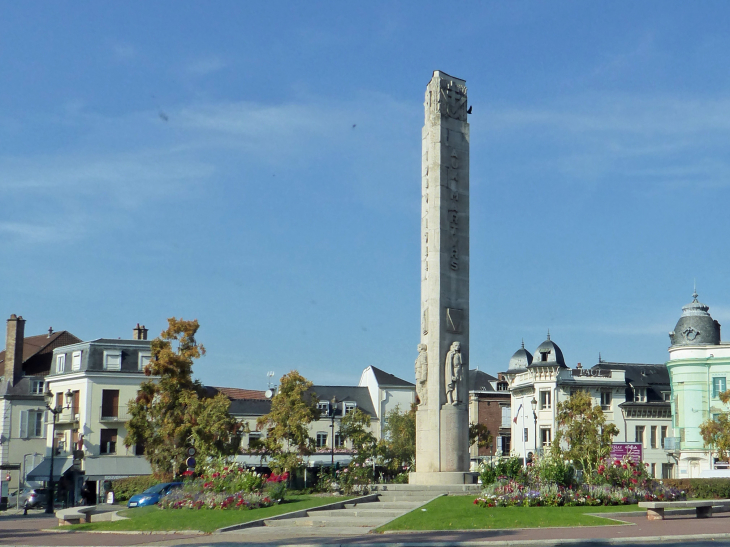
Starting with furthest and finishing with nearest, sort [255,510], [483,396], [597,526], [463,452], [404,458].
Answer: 1. [483,396]
2. [404,458]
3. [463,452]
4. [255,510]
5. [597,526]

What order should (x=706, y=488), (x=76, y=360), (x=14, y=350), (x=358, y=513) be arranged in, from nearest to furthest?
(x=358, y=513) → (x=706, y=488) → (x=76, y=360) → (x=14, y=350)

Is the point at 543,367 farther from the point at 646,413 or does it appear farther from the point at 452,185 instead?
the point at 452,185

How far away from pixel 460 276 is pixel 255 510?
1167 cm

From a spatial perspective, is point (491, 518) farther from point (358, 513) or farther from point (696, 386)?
point (696, 386)

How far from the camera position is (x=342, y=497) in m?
29.7

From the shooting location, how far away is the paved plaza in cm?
1930

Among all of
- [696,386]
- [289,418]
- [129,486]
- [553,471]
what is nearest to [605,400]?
[696,386]

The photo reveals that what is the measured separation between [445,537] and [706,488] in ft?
69.8

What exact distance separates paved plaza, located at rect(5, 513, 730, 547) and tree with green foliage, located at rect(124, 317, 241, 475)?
76.4 feet

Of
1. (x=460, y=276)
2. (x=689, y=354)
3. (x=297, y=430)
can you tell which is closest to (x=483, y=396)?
(x=689, y=354)

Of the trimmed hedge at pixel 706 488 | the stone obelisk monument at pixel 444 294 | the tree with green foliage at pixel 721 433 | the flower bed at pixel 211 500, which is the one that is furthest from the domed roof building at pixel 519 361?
the flower bed at pixel 211 500

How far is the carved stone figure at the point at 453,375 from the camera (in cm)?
3247

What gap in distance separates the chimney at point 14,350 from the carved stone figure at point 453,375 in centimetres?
4422

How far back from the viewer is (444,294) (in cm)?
3309
